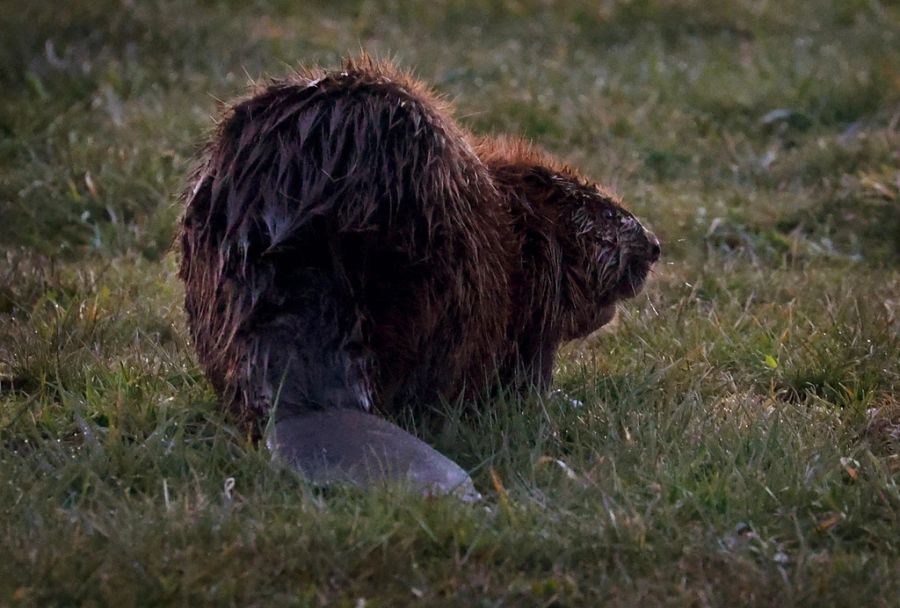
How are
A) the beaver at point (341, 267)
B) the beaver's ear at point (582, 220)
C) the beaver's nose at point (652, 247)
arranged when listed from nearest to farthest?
the beaver at point (341, 267) < the beaver's ear at point (582, 220) < the beaver's nose at point (652, 247)

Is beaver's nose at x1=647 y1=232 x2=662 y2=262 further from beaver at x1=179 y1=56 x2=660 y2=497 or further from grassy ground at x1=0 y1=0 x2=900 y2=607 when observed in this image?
beaver at x1=179 y1=56 x2=660 y2=497

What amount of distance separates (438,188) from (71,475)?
97 cm

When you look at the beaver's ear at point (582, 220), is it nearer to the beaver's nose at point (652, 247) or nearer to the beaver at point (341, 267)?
the beaver's nose at point (652, 247)

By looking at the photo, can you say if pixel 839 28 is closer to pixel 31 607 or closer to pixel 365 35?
pixel 365 35

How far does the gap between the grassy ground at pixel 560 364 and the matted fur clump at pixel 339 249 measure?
17cm

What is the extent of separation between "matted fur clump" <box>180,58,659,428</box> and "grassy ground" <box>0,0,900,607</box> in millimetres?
174

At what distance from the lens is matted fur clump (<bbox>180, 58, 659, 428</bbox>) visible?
272 centimetres

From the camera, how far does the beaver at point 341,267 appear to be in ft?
8.82

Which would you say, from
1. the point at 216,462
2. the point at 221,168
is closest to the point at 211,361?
the point at 216,462

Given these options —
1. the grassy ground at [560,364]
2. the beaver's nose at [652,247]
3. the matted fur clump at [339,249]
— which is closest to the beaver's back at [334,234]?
the matted fur clump at [339,249]

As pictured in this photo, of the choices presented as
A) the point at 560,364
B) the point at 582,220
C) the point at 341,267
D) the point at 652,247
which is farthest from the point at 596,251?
the point at 341,267

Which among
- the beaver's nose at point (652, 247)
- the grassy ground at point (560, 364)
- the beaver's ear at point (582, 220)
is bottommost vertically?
the grassy ground at point (560, 364)

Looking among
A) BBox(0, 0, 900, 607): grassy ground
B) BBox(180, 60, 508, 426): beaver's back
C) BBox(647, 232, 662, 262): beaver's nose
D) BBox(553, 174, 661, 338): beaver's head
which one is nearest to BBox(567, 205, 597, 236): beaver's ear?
BBox(553, 174, 661, 338): beaver's head

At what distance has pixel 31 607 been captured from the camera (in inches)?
85.5
